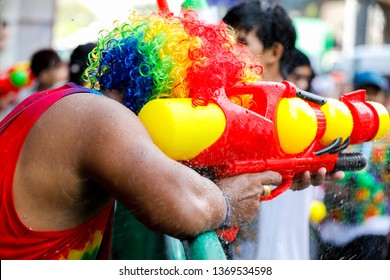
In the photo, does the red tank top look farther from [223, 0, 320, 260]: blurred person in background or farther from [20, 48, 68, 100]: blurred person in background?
[20, 48, 68, 100]: blurred person in background

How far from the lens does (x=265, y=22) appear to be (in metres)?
3.74

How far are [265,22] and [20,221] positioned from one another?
2009mm

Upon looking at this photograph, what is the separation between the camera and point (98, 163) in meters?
1.94

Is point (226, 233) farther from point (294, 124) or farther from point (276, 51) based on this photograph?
point (276, 51)

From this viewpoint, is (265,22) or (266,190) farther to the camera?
(265,22)

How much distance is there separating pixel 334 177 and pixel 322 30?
10141 millimetres

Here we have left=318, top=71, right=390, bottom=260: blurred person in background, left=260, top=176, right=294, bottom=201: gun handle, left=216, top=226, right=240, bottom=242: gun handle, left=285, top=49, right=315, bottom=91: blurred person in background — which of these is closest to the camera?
left=216, top=226, right=240, bottom=242: gun handle

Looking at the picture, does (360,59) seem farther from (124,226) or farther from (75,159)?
(75,159)

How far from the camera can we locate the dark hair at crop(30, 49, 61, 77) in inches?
221

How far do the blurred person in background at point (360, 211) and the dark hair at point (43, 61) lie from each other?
2578 millimetres

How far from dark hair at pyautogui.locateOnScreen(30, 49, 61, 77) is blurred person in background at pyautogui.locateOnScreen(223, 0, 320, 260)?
7.33ft

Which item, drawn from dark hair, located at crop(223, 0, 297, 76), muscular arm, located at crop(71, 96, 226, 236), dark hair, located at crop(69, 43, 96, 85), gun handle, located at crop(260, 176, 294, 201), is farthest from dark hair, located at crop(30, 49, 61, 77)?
muscular arm, located at crop(71, 96, 226, 236)

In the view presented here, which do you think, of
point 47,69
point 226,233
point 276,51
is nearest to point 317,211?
point 276,51

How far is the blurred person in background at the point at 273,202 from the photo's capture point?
3.65 meters
